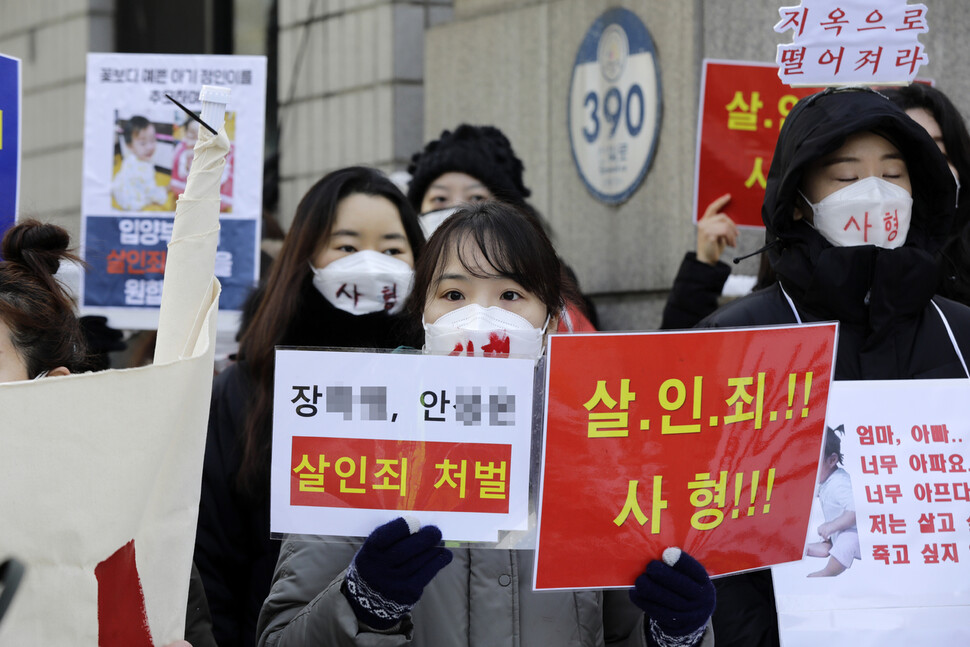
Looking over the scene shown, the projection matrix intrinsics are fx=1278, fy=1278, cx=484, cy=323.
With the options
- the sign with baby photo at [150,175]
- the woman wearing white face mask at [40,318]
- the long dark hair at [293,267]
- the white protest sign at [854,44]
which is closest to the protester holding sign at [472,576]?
the woman wearing white face mask at [40,318]

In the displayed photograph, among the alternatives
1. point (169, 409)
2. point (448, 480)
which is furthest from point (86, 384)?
point (448, 480)

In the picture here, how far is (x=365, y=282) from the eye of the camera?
12.9 feet

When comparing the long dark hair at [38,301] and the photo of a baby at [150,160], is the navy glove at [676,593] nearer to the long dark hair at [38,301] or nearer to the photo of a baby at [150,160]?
the long dark hair at [38,301]

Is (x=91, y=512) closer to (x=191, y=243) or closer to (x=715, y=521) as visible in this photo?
(x=191, y=243)

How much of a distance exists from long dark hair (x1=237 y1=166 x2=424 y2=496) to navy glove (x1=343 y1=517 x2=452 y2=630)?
1.38 meters

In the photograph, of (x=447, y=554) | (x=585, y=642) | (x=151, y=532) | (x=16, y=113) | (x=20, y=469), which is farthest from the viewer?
(x=16, y=113)

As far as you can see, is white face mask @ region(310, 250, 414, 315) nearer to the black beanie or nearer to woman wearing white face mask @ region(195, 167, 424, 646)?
woman wearing white face mask @ region(195, 167, 424, 646)

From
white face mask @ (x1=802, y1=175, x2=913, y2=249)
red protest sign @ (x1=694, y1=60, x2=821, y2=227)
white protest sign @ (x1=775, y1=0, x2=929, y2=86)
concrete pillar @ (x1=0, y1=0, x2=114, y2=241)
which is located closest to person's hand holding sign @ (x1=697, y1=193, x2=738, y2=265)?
red protest sign @ (x1=694, y1=60, x2=821, y2=227)

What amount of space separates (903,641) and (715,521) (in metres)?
0.66

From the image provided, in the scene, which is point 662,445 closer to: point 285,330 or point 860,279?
point 860,279

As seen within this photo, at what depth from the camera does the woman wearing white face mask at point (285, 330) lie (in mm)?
3566

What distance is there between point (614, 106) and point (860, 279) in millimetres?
2965

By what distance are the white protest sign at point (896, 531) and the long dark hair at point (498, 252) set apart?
0.70 metres

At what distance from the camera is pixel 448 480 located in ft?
7.64
